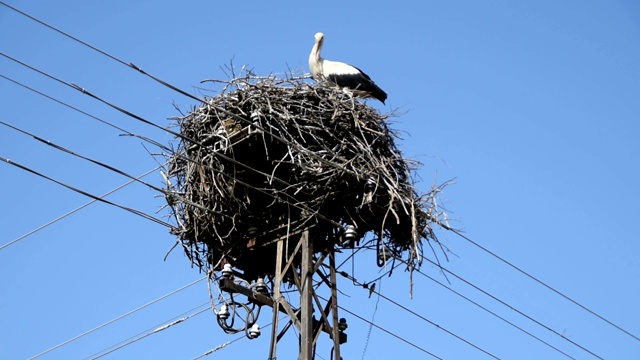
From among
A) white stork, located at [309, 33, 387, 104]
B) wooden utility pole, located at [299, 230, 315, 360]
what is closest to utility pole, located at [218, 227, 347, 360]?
wooden utility pole, located at [299, 230, 315, 360]

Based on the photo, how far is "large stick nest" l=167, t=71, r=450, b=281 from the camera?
9.59 meters

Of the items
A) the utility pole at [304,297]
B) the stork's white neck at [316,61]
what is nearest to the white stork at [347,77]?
the stork's white neck at [316,61]

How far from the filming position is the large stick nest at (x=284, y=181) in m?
9.59

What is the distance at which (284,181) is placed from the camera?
32.2ft

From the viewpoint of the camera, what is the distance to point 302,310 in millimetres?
8672

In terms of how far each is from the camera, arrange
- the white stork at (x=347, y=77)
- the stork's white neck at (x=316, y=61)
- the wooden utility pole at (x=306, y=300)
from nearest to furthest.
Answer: the wooden utility pole at (x=306, y=300)
the white stork at (x=347, y=77)
the stork's white neck at (x=316, y=61)

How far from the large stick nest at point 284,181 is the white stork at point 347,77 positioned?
1871 mm

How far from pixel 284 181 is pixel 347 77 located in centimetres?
309

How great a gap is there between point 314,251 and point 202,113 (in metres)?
1.87

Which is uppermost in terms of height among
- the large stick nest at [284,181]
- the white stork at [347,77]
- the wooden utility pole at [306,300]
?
the white stork at [347,77]

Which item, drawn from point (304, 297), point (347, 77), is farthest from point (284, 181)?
point (347, 77)

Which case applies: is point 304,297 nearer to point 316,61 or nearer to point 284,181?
point 284,181

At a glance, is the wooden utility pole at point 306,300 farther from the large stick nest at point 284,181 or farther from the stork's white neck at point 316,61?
the stork's white neck at point 316,61

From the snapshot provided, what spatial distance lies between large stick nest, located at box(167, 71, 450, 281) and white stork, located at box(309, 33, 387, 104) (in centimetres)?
187
